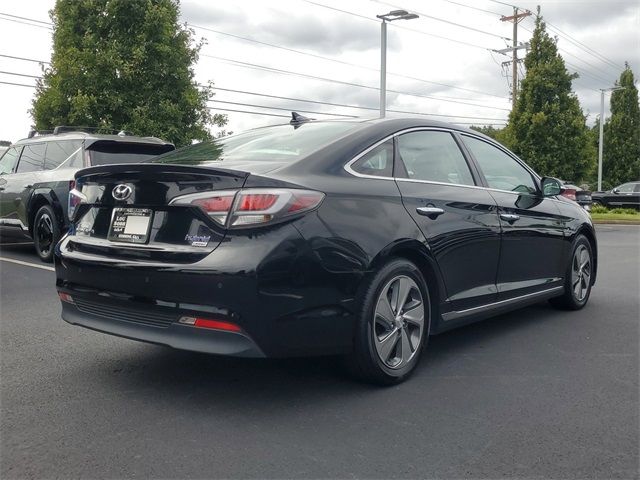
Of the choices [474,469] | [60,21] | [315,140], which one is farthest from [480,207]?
[60,21]

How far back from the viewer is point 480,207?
473 centimetres

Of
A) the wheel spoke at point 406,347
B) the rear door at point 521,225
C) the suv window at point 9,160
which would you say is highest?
the suv window at point 9,160

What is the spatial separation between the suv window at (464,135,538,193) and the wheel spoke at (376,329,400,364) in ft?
5.55

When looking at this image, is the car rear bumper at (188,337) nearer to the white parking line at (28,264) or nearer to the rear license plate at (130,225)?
the rear license plate at (130,225)

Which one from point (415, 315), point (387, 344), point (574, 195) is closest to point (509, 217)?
point (415, 315)

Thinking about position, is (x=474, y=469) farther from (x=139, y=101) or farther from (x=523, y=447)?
(x=139, y=101)

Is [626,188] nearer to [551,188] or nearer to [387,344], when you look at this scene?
[551,188]

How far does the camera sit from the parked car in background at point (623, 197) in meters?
30.1

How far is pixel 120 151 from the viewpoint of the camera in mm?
8922

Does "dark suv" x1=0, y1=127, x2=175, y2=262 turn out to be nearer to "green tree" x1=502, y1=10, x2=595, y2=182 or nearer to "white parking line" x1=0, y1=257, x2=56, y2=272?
"white parking line" x1=0, y1=257, x2=56, y2=272

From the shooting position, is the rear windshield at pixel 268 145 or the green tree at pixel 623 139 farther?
the green tree at pixel 623 139

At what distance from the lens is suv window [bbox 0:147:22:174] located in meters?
10.1

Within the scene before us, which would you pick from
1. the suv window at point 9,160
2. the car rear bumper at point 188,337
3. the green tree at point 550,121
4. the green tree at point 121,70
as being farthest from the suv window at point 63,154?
the green tree at point 550,121

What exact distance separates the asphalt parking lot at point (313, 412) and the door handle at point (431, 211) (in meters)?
0.98
